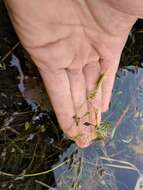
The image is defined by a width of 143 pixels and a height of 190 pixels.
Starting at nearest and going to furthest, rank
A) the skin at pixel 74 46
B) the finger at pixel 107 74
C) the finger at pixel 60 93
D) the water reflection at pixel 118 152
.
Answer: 1. the skin at pixel 74 46
2. the finger at pixel 60 93
3. the finger at pixel 107 74
4. the water reflection at pixel 118 152

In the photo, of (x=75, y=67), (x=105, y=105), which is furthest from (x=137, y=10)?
(x=105, y=105)

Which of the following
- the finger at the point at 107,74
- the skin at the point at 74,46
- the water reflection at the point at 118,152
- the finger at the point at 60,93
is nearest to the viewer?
the skin at the point at 74,46

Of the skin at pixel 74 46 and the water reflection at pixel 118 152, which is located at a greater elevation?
the skin at pixel 74 46

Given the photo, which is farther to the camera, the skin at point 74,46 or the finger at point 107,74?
the finger at point 107,74

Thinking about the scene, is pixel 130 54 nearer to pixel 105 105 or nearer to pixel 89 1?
pixel 105 105

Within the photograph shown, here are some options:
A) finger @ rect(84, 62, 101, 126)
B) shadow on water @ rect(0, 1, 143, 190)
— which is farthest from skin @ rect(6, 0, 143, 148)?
shadow on water @ rect(0, 1, 143, 190)

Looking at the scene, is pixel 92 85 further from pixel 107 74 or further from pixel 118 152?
pixel 118 152

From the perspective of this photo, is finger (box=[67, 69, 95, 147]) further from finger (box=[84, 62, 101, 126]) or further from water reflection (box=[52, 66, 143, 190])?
water reflection (box=[52, 66, 143, 190])

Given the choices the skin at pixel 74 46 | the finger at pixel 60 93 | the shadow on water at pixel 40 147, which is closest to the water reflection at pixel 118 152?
the shadow on water at pixel 40 147

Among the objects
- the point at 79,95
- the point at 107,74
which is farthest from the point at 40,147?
the point at 107,74

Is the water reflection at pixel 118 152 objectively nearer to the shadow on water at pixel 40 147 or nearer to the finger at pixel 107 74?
the shadow on water at pixel 40 147
